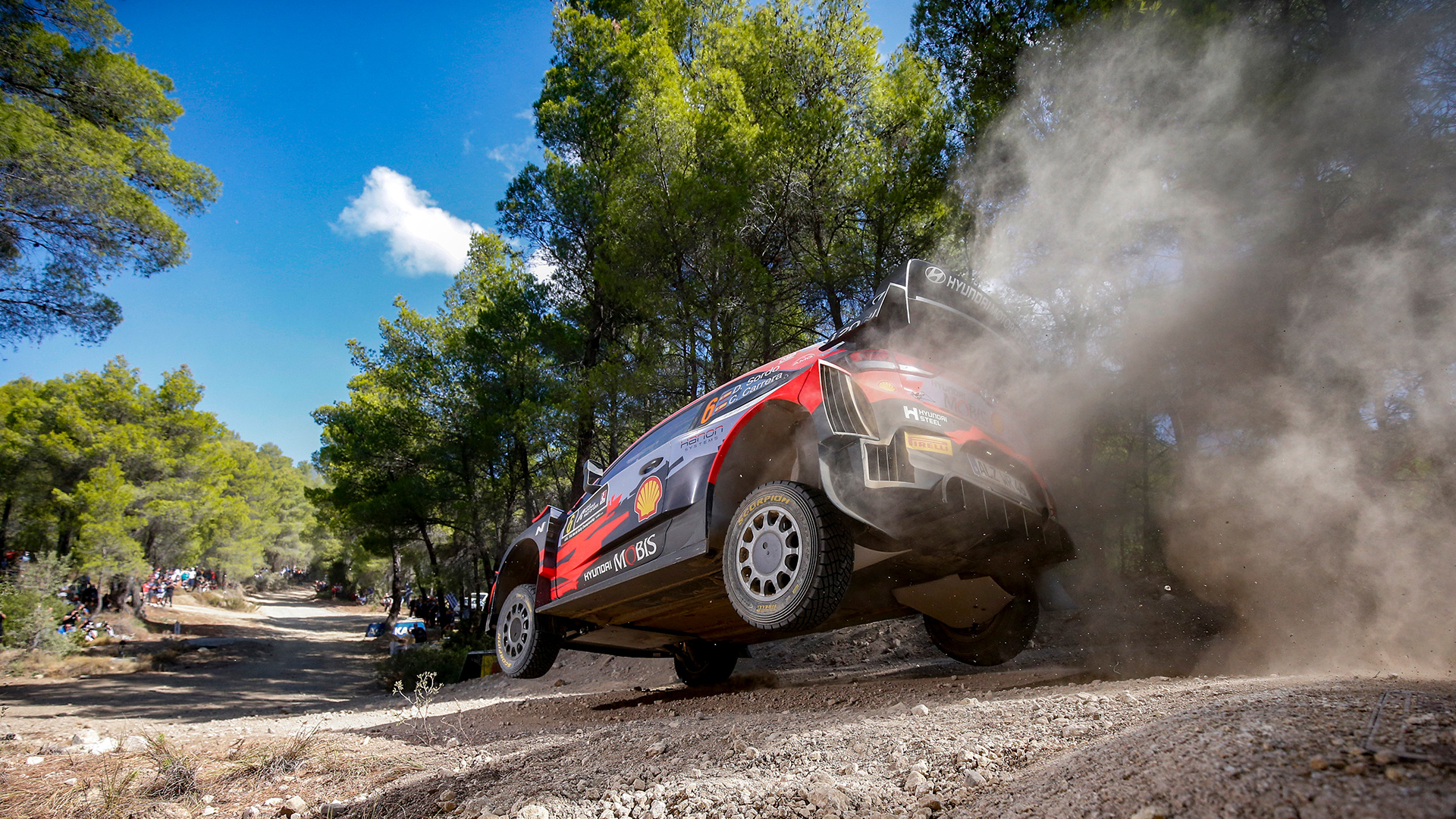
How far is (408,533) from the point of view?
19062mm

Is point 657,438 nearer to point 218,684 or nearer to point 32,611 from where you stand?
point 218,684

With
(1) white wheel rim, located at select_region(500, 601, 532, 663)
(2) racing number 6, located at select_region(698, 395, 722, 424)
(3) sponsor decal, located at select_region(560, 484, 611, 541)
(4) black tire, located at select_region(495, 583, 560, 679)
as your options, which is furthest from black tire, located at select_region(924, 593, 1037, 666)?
(1) white wheel rim, located at select_region(500, 601, 532, 663)

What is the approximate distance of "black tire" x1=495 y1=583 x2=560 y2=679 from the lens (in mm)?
4379

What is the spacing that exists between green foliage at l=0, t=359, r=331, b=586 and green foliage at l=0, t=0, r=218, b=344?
9683mm

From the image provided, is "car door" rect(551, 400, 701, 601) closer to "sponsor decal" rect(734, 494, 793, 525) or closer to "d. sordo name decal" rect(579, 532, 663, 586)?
"d. sordo name decal" rect(579, 532, 663, 586)

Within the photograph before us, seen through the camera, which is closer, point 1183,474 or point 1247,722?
point 1247,722

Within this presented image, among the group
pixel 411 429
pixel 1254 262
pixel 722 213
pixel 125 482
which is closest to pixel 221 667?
pixel 411 429

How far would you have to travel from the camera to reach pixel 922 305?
125 inches

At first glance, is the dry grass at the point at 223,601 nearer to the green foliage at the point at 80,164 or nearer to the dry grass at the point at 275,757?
the green foliage at the point at 80,164

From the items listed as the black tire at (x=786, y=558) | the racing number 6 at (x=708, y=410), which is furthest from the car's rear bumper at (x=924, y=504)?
the racing number 6 at (x=708, y=410)

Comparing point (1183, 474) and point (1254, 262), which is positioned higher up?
point (1254, 262)

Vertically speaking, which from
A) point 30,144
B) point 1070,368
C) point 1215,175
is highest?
point 30,144

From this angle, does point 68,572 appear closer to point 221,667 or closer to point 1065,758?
point 221,667

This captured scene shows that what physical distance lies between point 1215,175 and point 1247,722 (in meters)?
5.56
